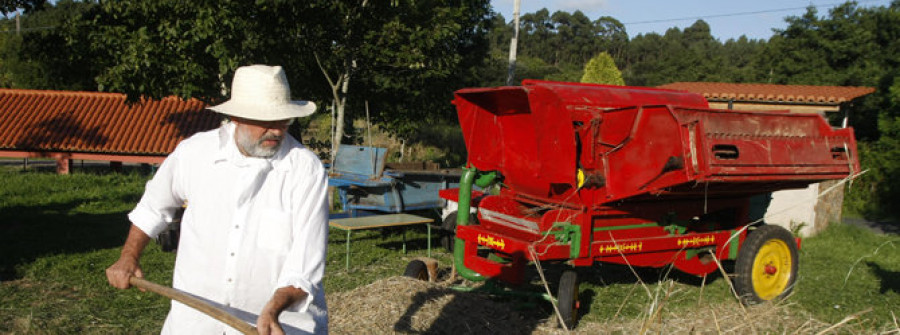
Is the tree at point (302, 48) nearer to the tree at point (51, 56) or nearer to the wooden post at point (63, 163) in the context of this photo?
the tree at point (51, 56)

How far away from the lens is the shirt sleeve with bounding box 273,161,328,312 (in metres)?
2.73

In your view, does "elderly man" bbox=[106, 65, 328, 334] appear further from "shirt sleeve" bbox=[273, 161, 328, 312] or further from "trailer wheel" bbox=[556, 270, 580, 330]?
"trailer wheel" bbox=[556, 270, 580, 330]

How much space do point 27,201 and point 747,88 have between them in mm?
15900

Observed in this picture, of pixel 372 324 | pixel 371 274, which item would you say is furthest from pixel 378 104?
pixel 372 324

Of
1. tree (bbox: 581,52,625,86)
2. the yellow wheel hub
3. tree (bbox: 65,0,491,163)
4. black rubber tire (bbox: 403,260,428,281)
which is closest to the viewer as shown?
black rubber tire (bbox: 403,260,428,281)

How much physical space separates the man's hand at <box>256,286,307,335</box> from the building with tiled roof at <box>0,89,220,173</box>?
588 inches

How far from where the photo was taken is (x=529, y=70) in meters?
52.7

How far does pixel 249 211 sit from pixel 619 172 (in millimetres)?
4129

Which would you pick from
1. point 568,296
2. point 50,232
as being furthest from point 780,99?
point 50,232

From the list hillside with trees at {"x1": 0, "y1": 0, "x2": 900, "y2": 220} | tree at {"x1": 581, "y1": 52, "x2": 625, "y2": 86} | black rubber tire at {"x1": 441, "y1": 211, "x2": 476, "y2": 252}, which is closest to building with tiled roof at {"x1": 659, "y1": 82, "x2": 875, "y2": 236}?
hillside with trees at {"x1": 0, "y1": 0, "x2": 900, "y2": 220}

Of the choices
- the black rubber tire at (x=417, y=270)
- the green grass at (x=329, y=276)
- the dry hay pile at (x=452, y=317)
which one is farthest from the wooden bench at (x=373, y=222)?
the dry hay pile at (x=452, y=317)

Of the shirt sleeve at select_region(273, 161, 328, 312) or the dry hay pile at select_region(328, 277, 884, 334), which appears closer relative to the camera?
the shirt sleeve at select_region(273, 161, 328, 312)

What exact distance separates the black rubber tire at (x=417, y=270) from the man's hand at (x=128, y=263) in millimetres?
4031

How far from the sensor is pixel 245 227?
2.89m
